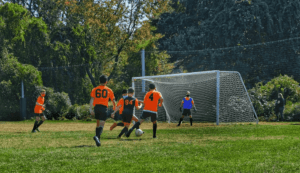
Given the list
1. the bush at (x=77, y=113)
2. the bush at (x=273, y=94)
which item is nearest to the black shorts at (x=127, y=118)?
the bush at (x=273, y=94)

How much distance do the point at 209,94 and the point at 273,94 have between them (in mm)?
5484

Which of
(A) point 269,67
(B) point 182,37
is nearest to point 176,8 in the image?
(B) point 182,37

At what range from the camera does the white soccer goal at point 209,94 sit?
20.2 meters

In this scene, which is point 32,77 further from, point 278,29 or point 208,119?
point 278,29

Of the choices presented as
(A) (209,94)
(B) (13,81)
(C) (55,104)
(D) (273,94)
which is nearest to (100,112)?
(A) (209,94)

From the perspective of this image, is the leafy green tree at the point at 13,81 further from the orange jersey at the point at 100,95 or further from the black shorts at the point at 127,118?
the orange jersey at the point at 100,95

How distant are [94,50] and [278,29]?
15.4 meters

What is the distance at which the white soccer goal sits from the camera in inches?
797

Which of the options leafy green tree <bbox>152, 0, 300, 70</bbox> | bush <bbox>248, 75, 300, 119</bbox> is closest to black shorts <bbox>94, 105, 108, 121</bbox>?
bush <bbox>248, 75, 300, 119</bbox>

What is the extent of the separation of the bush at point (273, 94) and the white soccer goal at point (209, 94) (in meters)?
2.46

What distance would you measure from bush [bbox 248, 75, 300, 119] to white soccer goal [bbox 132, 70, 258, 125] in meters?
2.46

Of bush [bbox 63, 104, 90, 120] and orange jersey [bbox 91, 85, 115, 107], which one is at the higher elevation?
orange jersey [bbox 91, 85, 115, 107]

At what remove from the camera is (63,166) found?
6727mm

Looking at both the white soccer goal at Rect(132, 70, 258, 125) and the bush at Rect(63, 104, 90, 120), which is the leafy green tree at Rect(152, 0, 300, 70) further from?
the bush at Rect(63, 104, 90, 120)
